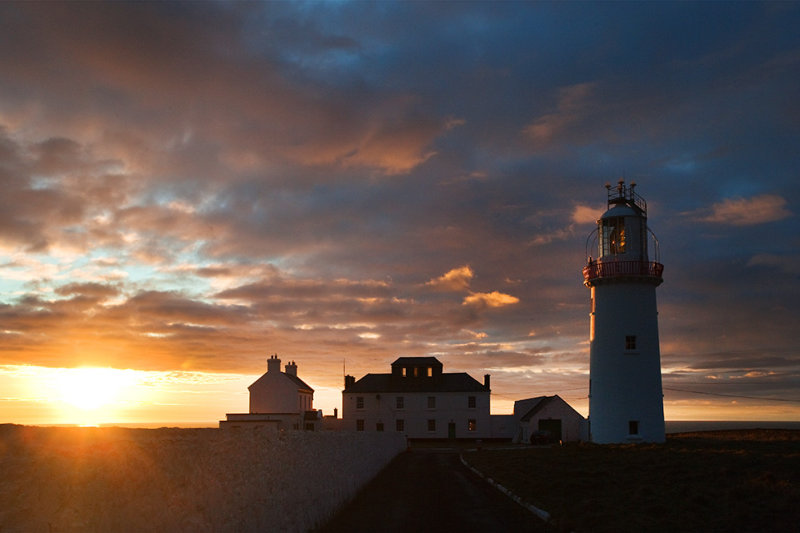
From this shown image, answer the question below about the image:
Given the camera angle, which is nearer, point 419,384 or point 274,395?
point 274,395

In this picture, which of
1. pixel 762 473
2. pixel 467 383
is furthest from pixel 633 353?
pixel 467 383

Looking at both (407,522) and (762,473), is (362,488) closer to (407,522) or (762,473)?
(407,522)

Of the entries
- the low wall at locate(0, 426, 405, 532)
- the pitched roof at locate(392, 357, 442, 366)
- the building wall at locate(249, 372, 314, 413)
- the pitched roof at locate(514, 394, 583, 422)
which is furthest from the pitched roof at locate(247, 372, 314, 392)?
the low wall at locate(0, 426, 405, 532)

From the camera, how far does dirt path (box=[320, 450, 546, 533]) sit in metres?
16.8

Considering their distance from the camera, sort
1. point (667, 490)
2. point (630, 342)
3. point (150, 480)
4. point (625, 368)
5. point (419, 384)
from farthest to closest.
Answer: point (419, 384) → point (630, 342) → point (625, 368) → point (667, 490) → point (150, 480)

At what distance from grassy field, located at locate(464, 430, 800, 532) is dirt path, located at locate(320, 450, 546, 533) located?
967 mm

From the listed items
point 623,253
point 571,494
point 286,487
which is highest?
point 623,253

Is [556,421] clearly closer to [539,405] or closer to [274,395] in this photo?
[539,405]

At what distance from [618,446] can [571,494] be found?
20.0 m

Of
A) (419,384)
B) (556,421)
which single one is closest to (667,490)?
(556,421)

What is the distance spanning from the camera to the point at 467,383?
79.6m

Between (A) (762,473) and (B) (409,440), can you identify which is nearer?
(A) (762,473)

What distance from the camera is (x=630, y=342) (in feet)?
140

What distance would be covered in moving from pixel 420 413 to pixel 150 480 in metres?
73.6
